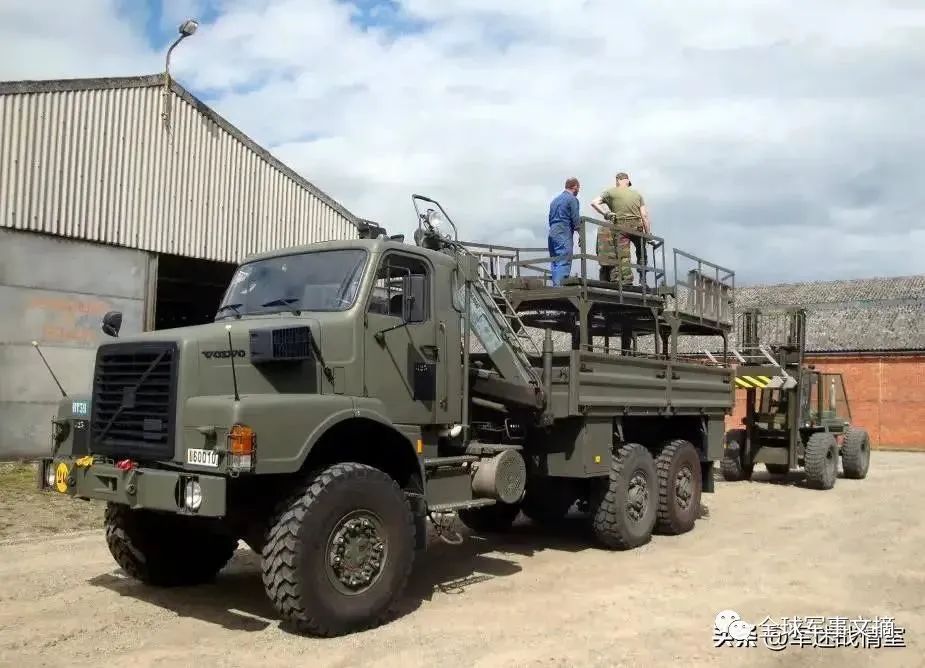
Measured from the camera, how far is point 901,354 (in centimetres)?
3181

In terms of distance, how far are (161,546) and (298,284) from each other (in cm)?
232

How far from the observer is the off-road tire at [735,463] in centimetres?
1623

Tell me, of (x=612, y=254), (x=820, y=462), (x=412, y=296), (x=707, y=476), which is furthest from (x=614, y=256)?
(x=820, y=462)

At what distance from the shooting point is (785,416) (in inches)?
639

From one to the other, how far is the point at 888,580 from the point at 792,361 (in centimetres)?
900

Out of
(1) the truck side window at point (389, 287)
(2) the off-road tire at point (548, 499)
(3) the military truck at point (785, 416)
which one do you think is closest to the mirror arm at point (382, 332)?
(1) the truck side window at point (389, 287)

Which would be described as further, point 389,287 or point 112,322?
point 389,287

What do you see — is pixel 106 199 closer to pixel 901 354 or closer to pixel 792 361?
pixel 792 361

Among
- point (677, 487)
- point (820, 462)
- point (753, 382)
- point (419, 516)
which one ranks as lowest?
point (820, 462)

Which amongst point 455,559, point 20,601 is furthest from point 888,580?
point 20,601

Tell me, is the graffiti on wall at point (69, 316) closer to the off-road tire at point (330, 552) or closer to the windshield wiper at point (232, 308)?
the windshield wiper at point (232, 308)

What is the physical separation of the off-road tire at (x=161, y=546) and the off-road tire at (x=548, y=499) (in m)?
3.66

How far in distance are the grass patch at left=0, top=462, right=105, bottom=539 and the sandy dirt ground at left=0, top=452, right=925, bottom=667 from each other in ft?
1.54

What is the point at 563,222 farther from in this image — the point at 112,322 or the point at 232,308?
the point at 112,322
